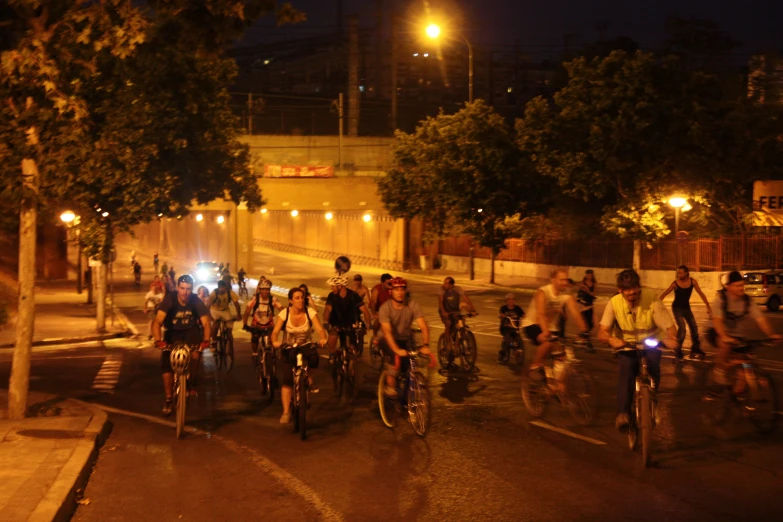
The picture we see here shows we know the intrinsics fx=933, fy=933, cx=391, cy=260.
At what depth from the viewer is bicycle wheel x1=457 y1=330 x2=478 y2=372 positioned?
15.3m

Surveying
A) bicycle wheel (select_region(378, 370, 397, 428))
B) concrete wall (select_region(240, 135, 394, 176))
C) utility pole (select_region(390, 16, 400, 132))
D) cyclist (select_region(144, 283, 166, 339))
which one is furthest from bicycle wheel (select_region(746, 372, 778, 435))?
utility pole (select_region(390, 16, 400, 132))

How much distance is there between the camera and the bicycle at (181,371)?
10.2m

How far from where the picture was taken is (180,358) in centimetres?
1074

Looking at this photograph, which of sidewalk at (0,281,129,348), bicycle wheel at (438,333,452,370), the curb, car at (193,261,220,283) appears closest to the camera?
the curb

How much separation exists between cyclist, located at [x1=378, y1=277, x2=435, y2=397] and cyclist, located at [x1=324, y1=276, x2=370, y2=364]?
101 inches

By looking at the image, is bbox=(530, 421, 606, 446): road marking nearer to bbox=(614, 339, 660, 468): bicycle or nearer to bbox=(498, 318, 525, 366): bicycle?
bbox=(614, 339, 660, 468): bicycle

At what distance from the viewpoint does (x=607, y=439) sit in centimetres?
984

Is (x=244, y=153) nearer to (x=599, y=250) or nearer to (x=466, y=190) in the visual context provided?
(x=466, y=190)

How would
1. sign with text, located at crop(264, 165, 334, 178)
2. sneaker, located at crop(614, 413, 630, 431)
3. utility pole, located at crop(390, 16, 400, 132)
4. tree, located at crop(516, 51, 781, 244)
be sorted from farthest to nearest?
1. utility pole, located at crop(390, 16, 400, 132)
2. sign with text, located at crop(264, 165, 334, 178)
3. tree, located at crop(516, 51, 781, 244)
4. sneaker, located at crop(614, 413, 630, 431)

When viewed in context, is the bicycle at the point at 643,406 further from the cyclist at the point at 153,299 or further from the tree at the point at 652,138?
the tree at the point at 652,138

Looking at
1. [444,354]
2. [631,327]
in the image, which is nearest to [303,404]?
[631,327]

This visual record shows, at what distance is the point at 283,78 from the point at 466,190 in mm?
54495

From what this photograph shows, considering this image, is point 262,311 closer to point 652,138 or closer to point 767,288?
point 767,288

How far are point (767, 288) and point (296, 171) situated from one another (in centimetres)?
3283
